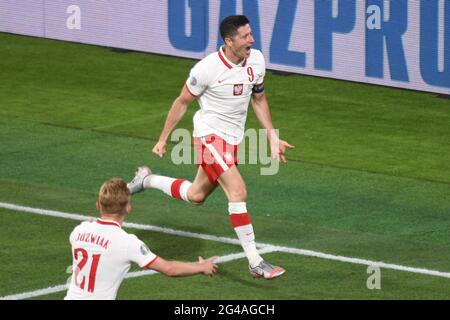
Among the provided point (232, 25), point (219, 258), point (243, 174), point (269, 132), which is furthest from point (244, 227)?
point (243, 174)

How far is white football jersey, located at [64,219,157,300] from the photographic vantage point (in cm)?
1073

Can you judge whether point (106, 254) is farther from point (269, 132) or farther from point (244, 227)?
point (269, 132)

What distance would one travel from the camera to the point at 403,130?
20.7 metres

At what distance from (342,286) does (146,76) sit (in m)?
11.0

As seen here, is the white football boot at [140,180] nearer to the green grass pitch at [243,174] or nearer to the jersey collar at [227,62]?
the green grass pitch at [243,174]

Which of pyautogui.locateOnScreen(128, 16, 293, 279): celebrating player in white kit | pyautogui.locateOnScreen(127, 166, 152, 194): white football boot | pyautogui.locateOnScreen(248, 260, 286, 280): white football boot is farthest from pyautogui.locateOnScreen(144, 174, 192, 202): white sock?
pyautogui.locateOnScreen(248, 260, 286, 280): white football boot

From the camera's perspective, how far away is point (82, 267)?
10.8 m

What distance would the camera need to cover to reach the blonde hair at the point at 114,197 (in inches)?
423

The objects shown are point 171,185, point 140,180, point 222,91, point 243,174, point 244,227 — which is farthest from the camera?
point 243,174

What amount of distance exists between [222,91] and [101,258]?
4.12 m

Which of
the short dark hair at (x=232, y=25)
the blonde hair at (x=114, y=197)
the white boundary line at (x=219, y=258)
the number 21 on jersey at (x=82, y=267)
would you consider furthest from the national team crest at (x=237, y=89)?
the number 21 on jersey at (x=82, y=267)

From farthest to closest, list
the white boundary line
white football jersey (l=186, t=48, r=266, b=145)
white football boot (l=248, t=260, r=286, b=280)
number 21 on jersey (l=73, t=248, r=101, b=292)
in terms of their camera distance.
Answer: white football jersey (l=186, t=48, r=266, b=145), white football boot (l=248, t=260, r=286, b=280), the white boundary line, number 21 on jersey (l=73, t=248, r=101, b=292)

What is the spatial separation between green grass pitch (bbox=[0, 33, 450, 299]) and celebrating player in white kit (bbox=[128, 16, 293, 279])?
0.80 meters

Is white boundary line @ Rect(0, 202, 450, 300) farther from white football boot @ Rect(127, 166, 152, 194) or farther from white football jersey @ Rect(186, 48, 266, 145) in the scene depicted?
white football jersey @ Rect(186, 48, 266, 145)
